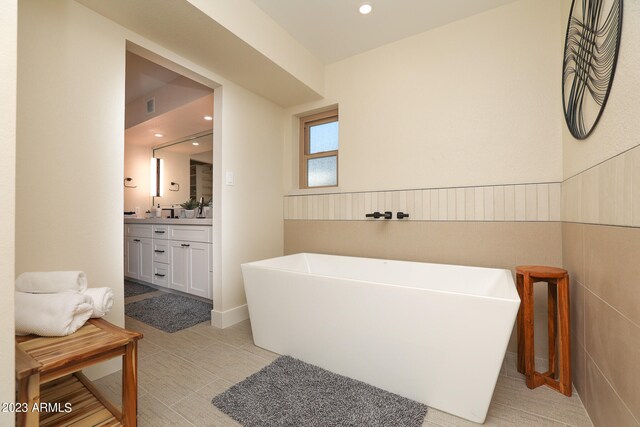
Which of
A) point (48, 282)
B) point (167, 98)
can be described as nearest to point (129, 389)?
point (48, 282)

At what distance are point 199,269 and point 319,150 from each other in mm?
1764

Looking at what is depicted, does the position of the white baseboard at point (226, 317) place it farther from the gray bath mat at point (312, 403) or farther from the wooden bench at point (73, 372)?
the wooden bench at point (73, 372)

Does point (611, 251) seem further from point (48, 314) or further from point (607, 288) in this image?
point (48, 314)

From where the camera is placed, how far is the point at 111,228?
5.58ft

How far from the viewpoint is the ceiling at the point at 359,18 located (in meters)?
2.00

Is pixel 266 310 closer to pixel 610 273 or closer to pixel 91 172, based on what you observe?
pixel 91 172

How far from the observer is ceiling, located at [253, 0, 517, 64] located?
2004 mm

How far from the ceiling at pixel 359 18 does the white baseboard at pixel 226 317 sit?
242cm

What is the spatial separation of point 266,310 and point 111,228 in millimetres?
1087

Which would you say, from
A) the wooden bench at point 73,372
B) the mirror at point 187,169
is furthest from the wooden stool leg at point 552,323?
the mirror at point 187,169

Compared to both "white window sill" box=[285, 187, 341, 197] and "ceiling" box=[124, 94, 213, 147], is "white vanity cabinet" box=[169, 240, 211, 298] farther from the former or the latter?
"ceiling" box=[124, 94, 213, 147]

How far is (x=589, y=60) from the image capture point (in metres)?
1.30

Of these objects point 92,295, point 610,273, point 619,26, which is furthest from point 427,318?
point 92,295

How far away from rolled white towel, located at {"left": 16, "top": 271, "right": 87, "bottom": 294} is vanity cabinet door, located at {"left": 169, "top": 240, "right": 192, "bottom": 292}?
1657 millimetres
